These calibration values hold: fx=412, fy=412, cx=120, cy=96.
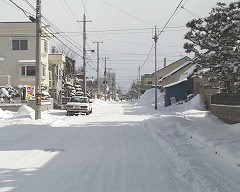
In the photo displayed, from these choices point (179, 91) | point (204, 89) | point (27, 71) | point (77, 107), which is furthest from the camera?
point (27, 71)

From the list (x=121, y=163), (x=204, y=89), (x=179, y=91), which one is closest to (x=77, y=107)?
(x=204, y=89)

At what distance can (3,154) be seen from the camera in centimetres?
1221

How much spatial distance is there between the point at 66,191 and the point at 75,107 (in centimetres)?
2785

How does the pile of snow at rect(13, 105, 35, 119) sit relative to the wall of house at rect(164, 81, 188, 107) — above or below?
below

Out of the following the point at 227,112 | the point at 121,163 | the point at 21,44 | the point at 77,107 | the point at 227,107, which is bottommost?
the point at 121,163

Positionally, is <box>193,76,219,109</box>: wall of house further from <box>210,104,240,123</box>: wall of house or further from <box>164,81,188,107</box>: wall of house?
<box>210,104,240,123</box>: wall of house

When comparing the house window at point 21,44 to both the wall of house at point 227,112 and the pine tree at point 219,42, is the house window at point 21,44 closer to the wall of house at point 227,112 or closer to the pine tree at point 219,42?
the wall of house at point 227,112

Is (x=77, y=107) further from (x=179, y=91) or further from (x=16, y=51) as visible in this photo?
(x=16, y=51)

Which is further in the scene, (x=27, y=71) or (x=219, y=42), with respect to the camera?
(x=27, y=71)

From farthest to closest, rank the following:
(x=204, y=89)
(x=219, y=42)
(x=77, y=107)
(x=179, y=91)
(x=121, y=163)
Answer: (x=179, y=91)
(x=204, y=89)
(x=77, y=107)
(x=219, y=42)
(x=121, y=163)

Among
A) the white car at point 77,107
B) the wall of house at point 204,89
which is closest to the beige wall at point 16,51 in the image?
the white car at point 77,107

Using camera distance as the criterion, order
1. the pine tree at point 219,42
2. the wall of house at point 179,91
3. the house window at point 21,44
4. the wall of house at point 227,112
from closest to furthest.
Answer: the pine tree at point 219,42 < the wall of house at point 227,112 < the wall of house at point 179,91 < the house window at point 21,44

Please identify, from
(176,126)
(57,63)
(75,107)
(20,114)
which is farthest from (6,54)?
(176,126)

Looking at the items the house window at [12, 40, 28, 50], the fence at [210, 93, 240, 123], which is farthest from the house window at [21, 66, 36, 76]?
the fence at [210, 93, 240, 123]
